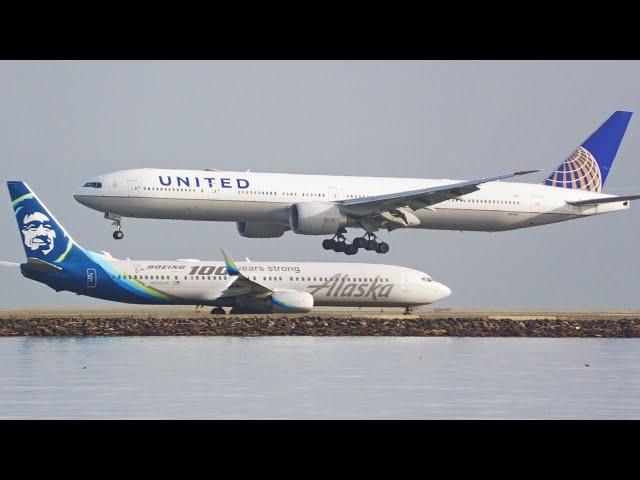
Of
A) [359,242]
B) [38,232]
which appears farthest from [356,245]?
[38,232]

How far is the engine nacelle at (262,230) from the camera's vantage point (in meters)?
60.8

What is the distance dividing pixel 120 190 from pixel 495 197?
2018 cm

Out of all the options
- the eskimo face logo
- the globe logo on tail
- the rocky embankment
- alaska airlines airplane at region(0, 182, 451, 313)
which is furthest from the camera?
the globe logo on tail

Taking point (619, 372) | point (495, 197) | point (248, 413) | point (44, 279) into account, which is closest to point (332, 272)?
point (495, 197)

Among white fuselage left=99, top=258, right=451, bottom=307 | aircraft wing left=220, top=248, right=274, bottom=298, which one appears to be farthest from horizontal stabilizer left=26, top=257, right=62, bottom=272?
aircraft wing left=220, top=248, right=274, bottom=298

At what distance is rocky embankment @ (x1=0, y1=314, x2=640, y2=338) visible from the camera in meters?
60.1

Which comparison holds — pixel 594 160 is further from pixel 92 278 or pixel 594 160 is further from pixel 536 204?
pixel 92 278

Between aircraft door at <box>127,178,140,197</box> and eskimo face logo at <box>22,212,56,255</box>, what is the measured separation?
1460cm

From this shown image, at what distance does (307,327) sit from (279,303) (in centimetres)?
584

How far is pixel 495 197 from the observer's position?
64.7 m

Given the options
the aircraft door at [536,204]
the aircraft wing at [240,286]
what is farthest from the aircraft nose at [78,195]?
the aircraft door at [536,204]

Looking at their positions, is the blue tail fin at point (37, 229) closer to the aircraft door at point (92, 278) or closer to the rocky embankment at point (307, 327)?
the aircraft door at point (92, 278)

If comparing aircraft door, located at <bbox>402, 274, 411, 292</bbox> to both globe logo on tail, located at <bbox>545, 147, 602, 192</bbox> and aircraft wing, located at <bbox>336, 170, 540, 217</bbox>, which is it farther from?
aircraft wing, located at <bbox>336, 170, 540, 217</bbox>

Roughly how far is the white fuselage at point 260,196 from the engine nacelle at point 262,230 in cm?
117
